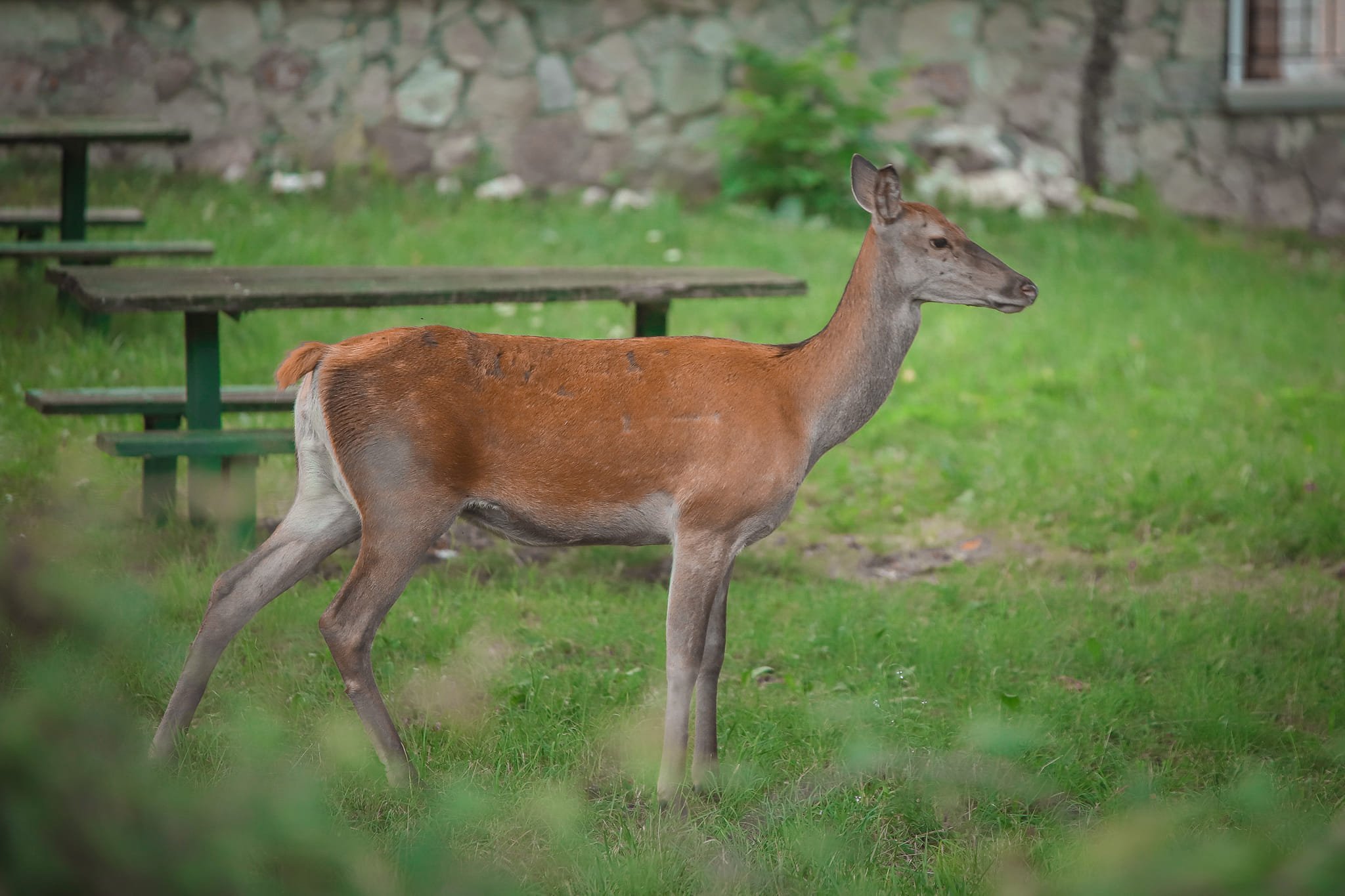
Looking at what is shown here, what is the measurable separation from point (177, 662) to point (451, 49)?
24.2 feet

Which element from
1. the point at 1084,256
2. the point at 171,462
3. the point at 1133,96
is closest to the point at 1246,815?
the point at 171,462

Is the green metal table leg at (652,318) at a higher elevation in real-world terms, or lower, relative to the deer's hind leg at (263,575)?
higher

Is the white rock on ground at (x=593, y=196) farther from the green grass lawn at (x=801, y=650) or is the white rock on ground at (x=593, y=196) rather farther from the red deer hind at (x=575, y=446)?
the red deer hind at (x=575, y=446)

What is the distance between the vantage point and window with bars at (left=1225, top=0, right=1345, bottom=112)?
11453 millimetres

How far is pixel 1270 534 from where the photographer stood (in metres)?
5.96

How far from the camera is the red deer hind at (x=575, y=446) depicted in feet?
11.4

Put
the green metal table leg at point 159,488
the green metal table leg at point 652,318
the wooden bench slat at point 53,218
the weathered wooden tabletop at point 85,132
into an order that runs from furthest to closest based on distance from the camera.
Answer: the wooden bench slat at point 53,218 → the weathered wooden tabletop at point 85,132 → the green metal table leg at point 652,318 → the green metal table leg at point 159,488

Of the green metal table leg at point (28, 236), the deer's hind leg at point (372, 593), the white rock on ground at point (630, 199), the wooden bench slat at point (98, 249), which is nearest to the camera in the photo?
the deer's hind leg at point (372, 593)

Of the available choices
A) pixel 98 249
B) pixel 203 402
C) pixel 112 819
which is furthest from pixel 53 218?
pixel 112 819

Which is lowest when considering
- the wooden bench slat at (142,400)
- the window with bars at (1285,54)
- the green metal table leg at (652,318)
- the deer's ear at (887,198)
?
the wooden bench slat at (142,400)

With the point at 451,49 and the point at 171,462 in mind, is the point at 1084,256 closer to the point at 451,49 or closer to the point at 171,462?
the point at 451,49

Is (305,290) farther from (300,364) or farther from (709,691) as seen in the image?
(709,691)

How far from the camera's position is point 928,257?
3.69 metres

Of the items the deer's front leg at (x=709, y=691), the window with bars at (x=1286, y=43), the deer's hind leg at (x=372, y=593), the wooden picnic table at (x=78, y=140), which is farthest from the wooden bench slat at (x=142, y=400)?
the window with bars at (x=1286, y=43)
